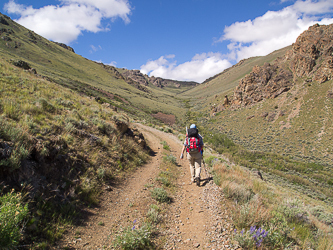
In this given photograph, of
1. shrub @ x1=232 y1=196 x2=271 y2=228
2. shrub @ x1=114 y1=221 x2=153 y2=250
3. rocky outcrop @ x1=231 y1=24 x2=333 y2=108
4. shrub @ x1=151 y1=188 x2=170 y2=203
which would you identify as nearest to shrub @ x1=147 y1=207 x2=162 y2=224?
shrub @ x1=114 y1=221 x2=153 y2=250

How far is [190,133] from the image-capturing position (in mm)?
6574

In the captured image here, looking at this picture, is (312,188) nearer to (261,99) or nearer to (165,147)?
(165,147)

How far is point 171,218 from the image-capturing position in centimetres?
478

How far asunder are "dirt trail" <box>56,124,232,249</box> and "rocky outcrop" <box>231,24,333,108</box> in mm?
44068

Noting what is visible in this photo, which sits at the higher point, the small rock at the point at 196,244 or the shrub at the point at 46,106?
the shrub at the point at 46,106

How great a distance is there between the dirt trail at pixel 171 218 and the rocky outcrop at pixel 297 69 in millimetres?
44068

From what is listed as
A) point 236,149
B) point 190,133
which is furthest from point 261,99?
point 190,133

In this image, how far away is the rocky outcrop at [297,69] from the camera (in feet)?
119

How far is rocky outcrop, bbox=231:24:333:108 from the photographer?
119ft

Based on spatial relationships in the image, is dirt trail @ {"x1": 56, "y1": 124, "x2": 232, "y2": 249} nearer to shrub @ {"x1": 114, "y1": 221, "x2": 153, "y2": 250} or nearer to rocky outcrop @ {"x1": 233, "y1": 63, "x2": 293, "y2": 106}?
shrub @ {"x1": 114, "y1": 221, "x2": 153, "y2": 250}

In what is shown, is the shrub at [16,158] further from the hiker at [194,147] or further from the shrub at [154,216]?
the hiker at [194,147]

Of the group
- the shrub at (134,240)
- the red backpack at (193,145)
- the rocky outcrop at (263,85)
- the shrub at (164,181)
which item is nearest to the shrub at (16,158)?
the shrub at (134,240)

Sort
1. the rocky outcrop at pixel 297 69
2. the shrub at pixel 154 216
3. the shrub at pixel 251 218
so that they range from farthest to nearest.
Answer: the rocky outcrop at pixel 297 69
the shrub at pixel 154 216
the shrub at pixel 251 218

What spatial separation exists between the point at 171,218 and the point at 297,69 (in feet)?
168
